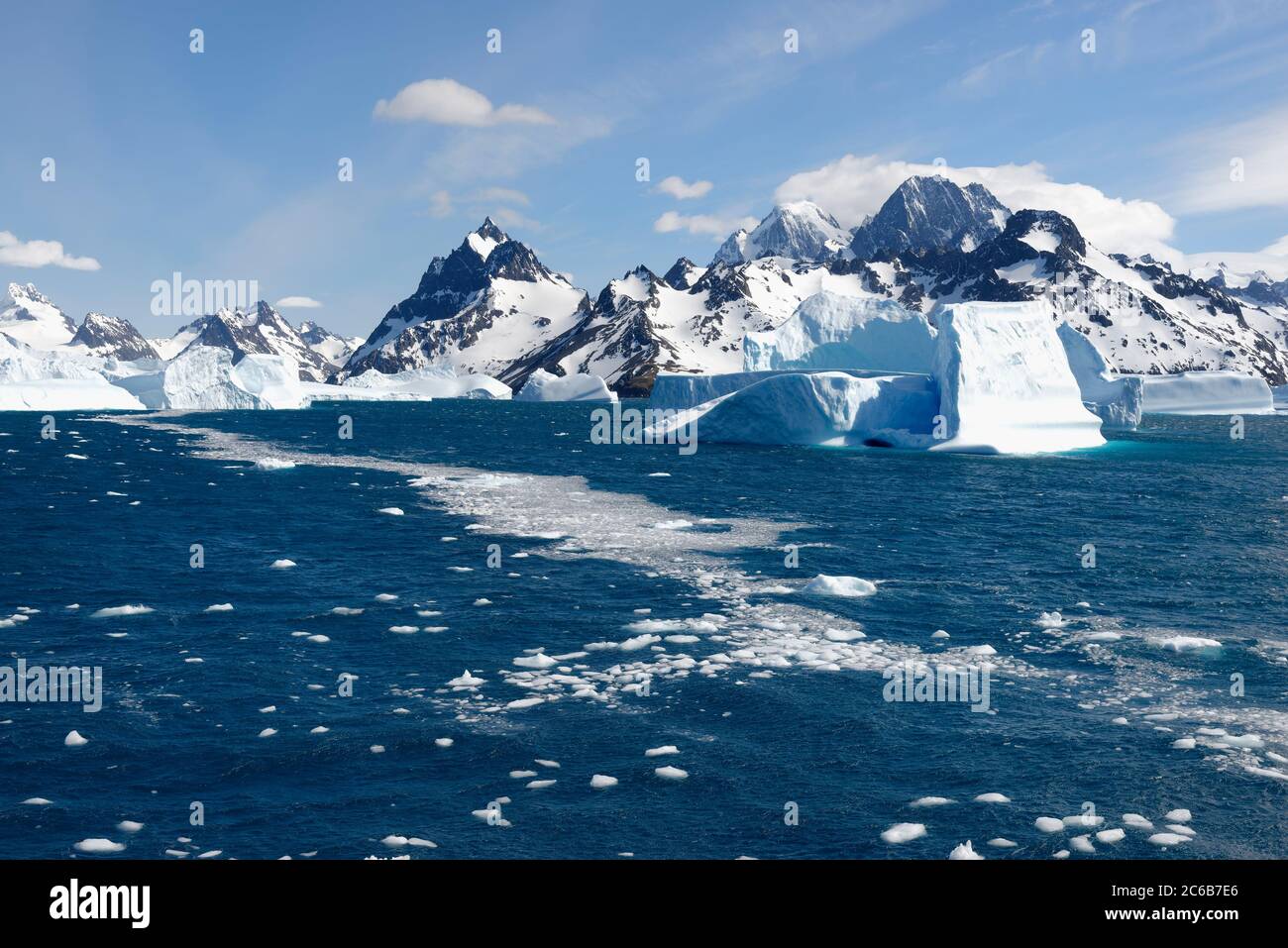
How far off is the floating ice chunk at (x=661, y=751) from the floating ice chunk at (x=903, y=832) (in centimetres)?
305

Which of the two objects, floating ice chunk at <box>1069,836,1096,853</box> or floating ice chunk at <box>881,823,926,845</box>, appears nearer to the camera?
floating ice chunk at <box>1069,836,1096,853</box>

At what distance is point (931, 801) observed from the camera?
10.6m

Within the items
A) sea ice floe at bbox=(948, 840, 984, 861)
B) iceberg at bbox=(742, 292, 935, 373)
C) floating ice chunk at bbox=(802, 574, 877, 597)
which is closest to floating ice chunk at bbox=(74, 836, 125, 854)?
sea ice floe at bbox=(948, 840, 984, 861)

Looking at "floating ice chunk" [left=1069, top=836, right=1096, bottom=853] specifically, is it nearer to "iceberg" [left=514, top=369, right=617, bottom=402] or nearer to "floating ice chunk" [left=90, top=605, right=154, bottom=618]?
"floating ice chunk" [left=90, top=605, right=154, bottom=618]

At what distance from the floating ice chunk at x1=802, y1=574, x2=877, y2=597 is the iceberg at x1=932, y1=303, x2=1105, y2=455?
33468 mm

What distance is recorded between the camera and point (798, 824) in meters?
10.1

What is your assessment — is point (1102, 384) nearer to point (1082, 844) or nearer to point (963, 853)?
point (1082, 844)

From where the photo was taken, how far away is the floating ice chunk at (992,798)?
Answer: 10.6 m

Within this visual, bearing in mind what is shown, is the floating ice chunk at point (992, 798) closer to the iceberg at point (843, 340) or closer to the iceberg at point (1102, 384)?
the iceberg at point (843, 340)

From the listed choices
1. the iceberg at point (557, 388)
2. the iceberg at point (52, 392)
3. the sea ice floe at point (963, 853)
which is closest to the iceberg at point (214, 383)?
the iceberg at point (52, 392)

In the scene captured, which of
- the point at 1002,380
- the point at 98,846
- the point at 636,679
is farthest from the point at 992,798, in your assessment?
the point at 1002,380

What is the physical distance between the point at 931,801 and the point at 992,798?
2.34 feet

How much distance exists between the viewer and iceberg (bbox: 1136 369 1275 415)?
10550 cm

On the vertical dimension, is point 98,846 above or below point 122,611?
below
